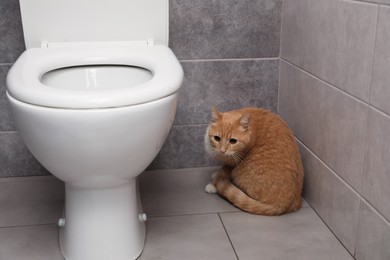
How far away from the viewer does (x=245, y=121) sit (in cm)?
145

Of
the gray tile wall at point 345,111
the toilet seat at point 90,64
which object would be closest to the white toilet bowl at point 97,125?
the toilet seat at point 90,64

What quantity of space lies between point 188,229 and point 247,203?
0.66 feet

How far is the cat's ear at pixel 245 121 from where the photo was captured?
1445 millimetres

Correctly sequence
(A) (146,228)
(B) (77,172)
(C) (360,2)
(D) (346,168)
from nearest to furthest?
(B) (77,172), (C) (360,2), (D) (346,168), (A) (146,228)

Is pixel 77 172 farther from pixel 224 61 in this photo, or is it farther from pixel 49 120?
pixel 224 61

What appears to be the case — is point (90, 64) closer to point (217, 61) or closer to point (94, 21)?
point (94, 21)

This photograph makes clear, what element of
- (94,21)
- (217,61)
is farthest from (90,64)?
→ (217,61)

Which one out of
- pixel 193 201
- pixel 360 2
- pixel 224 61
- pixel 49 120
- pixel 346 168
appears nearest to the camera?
pixel 49 120

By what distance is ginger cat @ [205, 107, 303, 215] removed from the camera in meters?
1.45

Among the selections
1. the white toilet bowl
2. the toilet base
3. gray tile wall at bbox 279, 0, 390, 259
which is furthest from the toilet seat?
gray tile wall at bbox 279, 0, 390, 259

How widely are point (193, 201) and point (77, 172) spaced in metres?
0.58

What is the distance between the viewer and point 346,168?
1278 mm

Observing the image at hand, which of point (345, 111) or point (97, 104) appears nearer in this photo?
point (97, 104)

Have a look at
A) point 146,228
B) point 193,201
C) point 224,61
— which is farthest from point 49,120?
point 224,61
